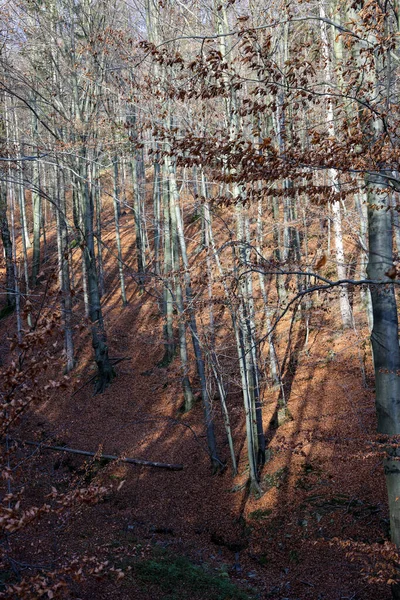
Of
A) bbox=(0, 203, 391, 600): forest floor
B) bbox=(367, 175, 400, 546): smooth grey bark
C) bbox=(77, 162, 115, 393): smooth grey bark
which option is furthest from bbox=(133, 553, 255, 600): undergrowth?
bbox=(77, 162, 115, 393): smooth grey bark

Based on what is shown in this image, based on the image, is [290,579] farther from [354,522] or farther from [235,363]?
[235,363]

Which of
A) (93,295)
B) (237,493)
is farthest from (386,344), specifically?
(93,295)

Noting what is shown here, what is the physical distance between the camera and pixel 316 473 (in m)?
10.5

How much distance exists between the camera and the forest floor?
7879mm

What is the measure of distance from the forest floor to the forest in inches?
2.1

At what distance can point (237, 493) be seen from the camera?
11.2 m

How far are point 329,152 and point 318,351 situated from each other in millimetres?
10764

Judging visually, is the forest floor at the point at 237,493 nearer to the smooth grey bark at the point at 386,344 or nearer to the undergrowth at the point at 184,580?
the undergrowth at the point at 184,580

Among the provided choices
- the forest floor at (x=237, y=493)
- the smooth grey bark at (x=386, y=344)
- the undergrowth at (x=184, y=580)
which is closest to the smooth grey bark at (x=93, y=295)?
the forest floor at (x=237, y=493)

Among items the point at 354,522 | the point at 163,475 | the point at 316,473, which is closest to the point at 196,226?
the point at 163,475

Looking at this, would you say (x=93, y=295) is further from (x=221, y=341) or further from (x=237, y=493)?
(x=237, y=493)

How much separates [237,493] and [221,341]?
13.5ft

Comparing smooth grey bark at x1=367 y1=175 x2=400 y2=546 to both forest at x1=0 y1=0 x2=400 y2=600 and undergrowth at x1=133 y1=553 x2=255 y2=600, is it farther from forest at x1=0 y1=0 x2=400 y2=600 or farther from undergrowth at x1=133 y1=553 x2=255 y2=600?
undergrowth at x1=133 y1=553 x2=255 y2=600

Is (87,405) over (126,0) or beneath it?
beneath
